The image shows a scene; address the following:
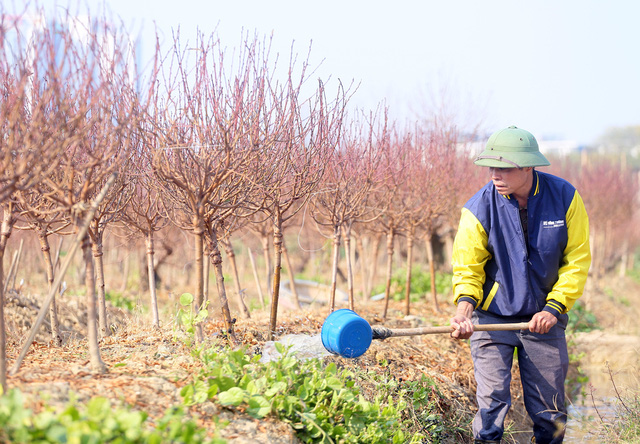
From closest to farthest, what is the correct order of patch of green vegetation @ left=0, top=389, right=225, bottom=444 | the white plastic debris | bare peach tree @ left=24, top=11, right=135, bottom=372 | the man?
patch of green vegetation @ left=0, top=389, right=225, bottom=444 → bare peach tree @ left=24, top=11, right=135, bottom=372 → the man → the white plastic debris

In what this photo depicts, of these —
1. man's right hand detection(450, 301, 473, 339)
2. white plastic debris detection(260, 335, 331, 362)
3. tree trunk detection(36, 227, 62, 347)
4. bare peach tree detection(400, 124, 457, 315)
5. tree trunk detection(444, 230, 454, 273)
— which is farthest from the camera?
tree trunk detection(444, 230, 454, 273)

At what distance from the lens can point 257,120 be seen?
4.16 metres

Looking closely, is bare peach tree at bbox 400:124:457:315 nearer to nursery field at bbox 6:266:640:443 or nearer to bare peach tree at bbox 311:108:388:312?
bare peach tree at bbox 311:108:388:312

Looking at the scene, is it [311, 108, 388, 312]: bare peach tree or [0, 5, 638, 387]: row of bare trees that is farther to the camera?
[311, 108, 388, 312]: bare peach tree

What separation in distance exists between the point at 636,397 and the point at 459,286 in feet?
6.32

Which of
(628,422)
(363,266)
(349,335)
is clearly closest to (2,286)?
(349,335)

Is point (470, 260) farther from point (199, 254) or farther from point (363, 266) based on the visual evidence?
point (363, 266)

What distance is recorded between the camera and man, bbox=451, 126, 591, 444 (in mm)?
3781

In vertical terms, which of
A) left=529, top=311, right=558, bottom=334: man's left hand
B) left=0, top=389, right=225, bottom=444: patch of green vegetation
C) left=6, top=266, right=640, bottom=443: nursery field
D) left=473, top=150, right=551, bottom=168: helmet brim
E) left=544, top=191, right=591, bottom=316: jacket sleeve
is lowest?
left=6, top=266, right=640, bottom=443: nursery field

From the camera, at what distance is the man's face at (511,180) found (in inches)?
147

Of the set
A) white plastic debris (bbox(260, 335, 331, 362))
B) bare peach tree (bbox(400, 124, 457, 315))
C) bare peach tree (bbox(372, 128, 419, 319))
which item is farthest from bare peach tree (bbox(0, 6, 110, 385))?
bare peach tree (bbox(400, 124, 457, 315))

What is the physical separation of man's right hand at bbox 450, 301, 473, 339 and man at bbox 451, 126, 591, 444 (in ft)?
0.05

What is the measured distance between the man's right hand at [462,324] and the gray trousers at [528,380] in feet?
1.00

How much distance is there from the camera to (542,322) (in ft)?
12.1
